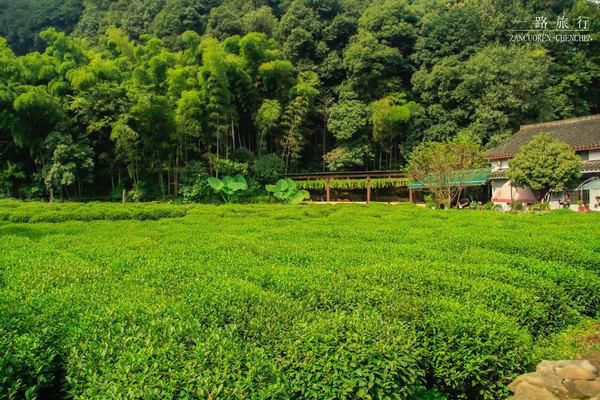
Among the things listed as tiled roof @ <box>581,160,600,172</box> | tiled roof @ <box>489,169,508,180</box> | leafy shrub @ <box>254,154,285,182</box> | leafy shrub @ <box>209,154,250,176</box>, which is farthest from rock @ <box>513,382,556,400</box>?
leafy shrub @ <box>254,154,285,182</box>

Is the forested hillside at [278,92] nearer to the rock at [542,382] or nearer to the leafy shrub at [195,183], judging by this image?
the leafy shrub at [195,183]

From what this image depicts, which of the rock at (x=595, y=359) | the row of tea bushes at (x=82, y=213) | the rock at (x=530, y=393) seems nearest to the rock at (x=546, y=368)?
the rock at (x=530, y=393)

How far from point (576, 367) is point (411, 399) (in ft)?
6.60

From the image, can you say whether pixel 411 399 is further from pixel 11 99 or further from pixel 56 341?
pixel 11 99

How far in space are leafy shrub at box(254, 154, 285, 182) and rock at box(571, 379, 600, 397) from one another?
28.9 metres

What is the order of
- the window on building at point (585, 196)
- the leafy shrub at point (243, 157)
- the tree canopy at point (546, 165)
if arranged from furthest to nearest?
1. the leafy shrub at point (243, 157)
2. the window on building at point (585, 196)
3. the tree canopy at point (546, 165)

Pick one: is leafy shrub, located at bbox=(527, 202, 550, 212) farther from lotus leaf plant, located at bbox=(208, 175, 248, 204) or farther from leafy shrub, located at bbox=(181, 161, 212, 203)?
leafy shrub, located at bbox=(181, 161, 212, 203)

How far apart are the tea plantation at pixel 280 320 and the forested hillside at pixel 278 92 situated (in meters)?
22.4

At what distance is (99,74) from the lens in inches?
1154

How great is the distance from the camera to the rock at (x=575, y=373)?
14.4 ft

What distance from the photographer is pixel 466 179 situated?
2545 centimetres

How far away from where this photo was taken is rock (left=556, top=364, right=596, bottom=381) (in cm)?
440

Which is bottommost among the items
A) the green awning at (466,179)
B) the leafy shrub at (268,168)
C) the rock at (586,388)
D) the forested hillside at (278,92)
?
the rock at (586,388)

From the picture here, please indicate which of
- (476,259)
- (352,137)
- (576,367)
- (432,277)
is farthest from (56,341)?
(352,137)
